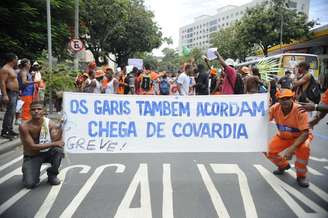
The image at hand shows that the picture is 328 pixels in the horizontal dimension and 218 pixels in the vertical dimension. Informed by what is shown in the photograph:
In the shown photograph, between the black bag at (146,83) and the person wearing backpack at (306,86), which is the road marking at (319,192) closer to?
the person wearing backpack at (306,86)

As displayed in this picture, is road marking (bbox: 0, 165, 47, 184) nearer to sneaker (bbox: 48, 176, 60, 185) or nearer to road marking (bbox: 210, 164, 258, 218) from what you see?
sneaker (bbox: 48, 176, 60, 185)

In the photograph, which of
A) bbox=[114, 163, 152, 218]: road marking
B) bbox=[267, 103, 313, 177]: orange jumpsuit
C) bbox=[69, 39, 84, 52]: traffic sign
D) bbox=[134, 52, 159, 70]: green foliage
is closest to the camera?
bbox=[114, 163, 152, 218]: road marking

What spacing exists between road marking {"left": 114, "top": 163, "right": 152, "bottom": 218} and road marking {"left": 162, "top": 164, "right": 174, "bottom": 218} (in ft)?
0.57

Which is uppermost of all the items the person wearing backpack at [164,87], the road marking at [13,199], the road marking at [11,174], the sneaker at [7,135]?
the person wearing backpack at [164,87]

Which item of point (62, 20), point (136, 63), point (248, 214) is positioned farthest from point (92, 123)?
point (136, 63)

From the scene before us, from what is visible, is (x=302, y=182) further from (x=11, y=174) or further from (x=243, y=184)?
(x=11, y=174)

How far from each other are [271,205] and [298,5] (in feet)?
283

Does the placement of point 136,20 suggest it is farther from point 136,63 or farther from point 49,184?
point 49,184

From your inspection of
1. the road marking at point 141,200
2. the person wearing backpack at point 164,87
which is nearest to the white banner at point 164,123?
the road marking at point 141,200

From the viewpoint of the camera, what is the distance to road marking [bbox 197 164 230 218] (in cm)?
432

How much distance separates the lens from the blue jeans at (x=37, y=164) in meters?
5.12

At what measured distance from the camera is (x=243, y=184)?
17.6 feet

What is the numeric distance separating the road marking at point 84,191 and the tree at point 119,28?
2328cm

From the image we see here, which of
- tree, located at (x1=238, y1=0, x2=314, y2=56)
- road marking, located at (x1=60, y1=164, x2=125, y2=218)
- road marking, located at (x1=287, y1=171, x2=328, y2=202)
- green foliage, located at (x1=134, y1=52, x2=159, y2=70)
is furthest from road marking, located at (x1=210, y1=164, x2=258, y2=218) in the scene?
green foliage, located at (x1=134, y1=52, x2=159, y2=70)
